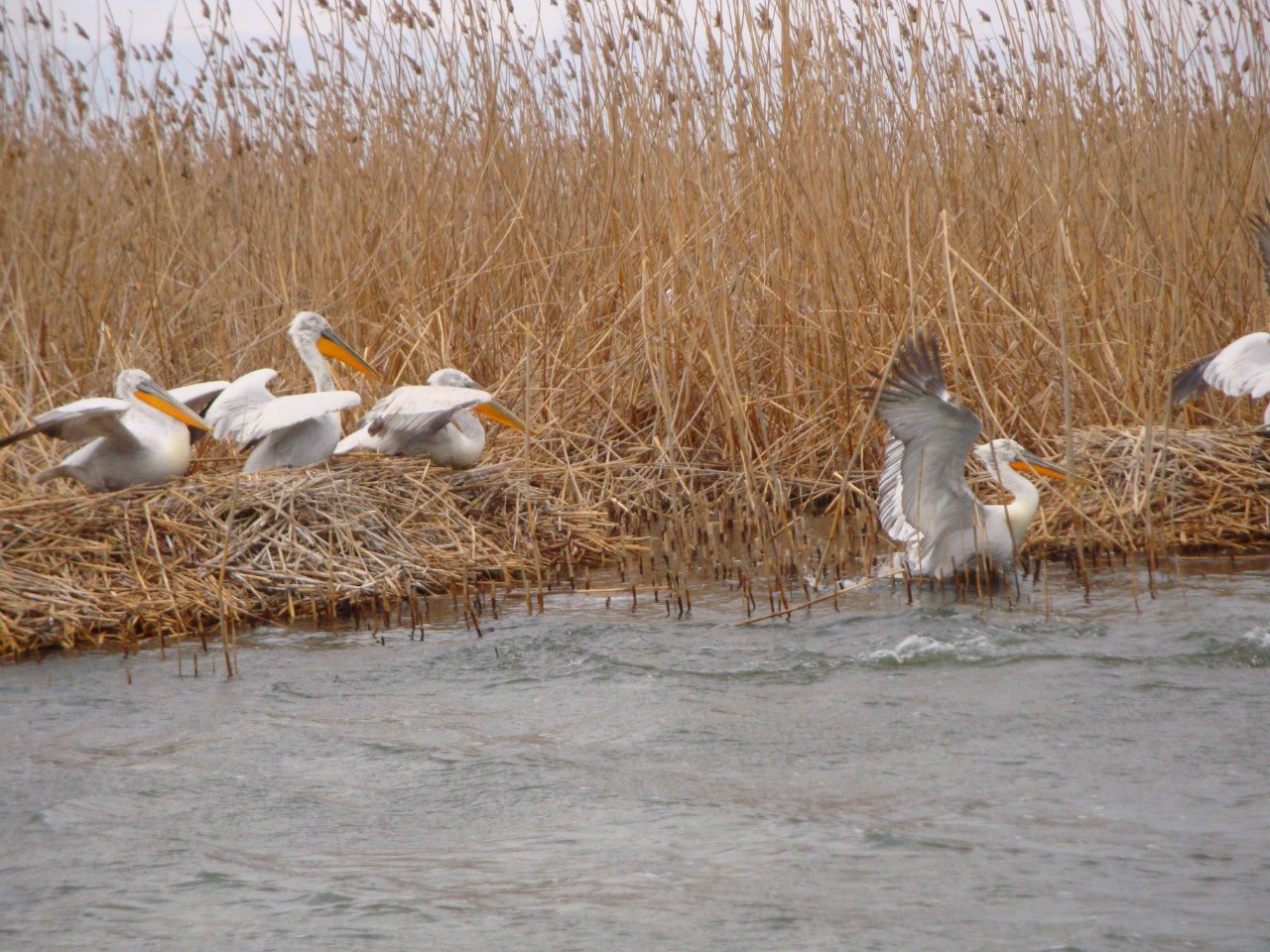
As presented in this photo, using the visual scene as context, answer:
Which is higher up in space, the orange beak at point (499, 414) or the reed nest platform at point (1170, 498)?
the orange beak at point (499, 414)

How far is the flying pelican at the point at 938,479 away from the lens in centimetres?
423

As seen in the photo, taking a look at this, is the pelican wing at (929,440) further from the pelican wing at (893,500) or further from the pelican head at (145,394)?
the pelican head at (145,394)

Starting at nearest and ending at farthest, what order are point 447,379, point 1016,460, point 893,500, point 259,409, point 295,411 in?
1. point 893,500
2. point 1016,460
3. point 295,411
4. point 259,409
5. point 447,379

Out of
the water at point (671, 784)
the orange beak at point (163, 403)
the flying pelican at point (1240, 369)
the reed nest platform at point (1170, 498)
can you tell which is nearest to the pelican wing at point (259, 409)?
the orange beak at point (163, 403)

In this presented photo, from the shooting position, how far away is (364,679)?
395cm

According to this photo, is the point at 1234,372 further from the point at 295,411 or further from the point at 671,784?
the point at 295,411

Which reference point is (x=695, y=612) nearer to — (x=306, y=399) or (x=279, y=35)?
(x=306, y=399)

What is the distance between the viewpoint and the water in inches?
94.3

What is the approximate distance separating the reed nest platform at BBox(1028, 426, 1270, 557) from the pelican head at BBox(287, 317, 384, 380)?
284cm

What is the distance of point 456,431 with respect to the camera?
5477 mm

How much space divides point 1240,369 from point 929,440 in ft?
4.92

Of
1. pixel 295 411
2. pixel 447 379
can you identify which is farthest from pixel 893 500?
pixel 295 411

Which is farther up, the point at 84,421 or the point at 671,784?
the point at 84,421

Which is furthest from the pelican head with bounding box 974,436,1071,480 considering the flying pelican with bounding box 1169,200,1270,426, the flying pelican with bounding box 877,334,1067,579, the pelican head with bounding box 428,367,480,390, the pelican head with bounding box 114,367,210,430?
the pelican head with bounding box 114,367,210,430
